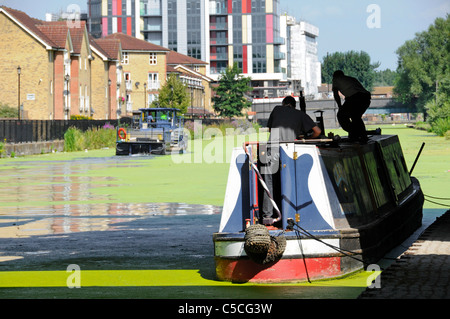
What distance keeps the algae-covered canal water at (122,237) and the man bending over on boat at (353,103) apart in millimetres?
1912

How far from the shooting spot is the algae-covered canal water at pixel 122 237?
9836 mm

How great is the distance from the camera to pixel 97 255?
41.6 feet

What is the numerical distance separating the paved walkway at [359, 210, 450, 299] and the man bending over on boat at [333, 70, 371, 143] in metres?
1.89

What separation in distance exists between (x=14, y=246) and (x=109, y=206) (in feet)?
21.8

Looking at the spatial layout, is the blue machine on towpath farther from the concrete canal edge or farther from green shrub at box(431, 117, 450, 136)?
green shrub at box(431, 117, 450, 136)

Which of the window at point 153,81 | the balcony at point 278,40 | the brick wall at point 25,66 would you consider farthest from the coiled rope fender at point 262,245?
the balcony at point 278,40

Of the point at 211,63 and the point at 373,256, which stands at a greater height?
the point at 211,63

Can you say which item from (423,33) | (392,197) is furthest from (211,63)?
(392,197)

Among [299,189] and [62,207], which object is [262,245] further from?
[62,207]

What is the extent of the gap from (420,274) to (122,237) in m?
6.11

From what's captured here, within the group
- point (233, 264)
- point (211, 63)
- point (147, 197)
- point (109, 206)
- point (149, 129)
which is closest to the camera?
point (233, 264)

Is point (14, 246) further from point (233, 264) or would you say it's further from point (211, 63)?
point (211, 63)

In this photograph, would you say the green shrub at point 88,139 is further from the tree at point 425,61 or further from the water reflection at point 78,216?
the tree at point 425,61

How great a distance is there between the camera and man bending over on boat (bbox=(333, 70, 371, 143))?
12.9 meters
